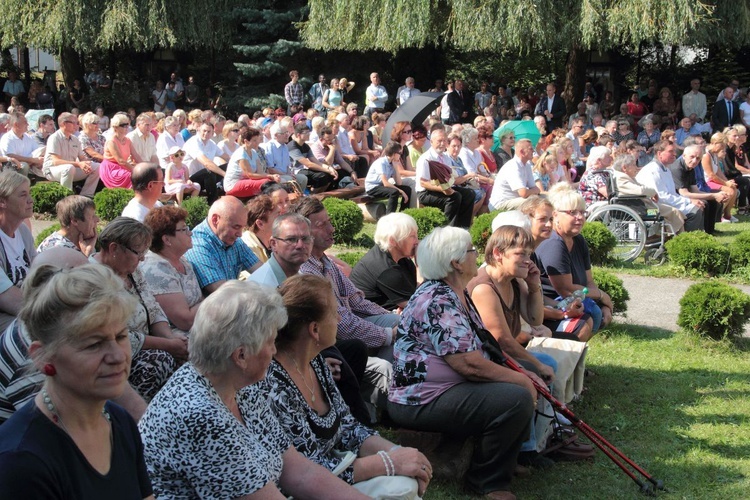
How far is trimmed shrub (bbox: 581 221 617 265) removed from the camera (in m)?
9.82

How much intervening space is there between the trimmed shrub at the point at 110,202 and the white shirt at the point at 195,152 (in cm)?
202

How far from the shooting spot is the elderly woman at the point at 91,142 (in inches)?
488

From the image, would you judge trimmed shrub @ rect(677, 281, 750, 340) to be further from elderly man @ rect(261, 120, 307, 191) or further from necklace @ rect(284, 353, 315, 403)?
elderly man @ rect(261, 120, 307, 191)

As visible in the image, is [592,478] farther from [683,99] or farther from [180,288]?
[683,99]

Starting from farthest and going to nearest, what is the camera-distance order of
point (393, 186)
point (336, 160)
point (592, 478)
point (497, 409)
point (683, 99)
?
point (683, 99), point (336, 160), point (393, 186), point (592, 478), point (497, 409)

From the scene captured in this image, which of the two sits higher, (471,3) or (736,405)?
(471,3)

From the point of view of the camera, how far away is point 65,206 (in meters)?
4.98

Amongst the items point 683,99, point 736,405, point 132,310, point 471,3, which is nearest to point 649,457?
point 736,405

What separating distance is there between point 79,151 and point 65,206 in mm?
7811

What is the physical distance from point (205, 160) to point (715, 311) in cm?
782

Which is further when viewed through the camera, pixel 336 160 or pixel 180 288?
pixel 336 160

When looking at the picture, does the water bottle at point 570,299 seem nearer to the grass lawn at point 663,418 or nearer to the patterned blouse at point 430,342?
the grass lawn at point 663,418

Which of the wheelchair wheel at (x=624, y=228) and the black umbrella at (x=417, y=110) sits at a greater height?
the black umbrella at (x=417, y=110)

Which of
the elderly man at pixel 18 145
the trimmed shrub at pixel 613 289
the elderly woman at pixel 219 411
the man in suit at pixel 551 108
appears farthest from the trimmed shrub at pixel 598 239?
the man in suit at pixel 551 108
